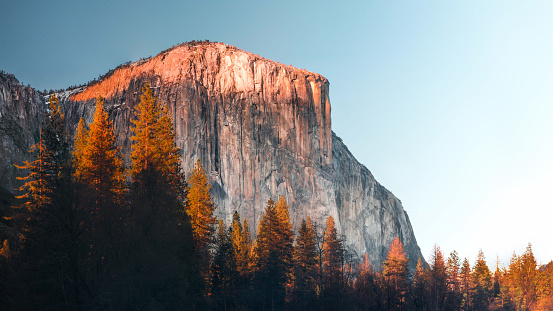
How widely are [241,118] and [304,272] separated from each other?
5895cm

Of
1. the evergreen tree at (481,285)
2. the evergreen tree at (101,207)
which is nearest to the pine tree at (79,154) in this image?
the evergreen tree at (101,207)

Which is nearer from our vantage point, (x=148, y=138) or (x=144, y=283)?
(x=144, y=283)

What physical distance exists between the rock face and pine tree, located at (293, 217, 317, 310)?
42.9 metres

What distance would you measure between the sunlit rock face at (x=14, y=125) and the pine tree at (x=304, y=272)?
40.3 metres

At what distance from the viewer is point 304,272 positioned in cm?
5644

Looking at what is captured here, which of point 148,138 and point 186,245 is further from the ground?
point 148,138

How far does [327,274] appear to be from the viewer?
6284 cm

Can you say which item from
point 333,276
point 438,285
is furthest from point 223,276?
point 438,285

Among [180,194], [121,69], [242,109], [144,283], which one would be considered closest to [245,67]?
[242,109]

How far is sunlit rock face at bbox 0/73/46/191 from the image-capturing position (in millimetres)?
73875

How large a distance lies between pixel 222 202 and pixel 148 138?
67.3 m

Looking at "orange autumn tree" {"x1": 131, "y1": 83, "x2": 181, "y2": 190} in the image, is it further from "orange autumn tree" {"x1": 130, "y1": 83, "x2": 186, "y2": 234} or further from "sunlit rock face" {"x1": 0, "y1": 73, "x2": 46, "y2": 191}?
"sunlit rock face" {"x1": 0, "y1": 73, "x2": 46, "y2": 191}

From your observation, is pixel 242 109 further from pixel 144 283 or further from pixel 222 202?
pixel 144 283

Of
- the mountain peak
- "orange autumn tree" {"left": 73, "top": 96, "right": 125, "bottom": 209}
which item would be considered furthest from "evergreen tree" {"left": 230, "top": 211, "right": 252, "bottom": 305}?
the mountain peak
